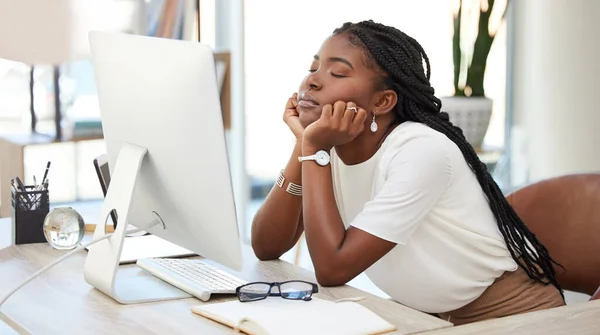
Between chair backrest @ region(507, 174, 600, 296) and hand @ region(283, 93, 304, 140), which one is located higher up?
hand @ region(283, 93, 304, 140)

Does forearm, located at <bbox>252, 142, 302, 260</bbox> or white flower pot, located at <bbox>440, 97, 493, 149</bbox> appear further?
white flower pot, located at <bbox>440, 97, 493, 149</bbox>

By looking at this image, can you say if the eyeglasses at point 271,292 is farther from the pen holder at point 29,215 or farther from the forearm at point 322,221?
the pen holder at point 29,215

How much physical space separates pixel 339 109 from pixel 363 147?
0.52 ft

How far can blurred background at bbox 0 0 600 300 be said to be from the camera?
332 centimetres

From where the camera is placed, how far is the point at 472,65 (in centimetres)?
420

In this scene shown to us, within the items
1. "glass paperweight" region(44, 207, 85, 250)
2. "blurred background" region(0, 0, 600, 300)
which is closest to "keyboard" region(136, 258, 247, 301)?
"glass paperweight" region(44, 207, 85, 250)

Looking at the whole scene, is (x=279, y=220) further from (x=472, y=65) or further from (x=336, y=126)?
(x=472, y=65)

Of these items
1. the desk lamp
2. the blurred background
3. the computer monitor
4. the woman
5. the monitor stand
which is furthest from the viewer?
the blurred background

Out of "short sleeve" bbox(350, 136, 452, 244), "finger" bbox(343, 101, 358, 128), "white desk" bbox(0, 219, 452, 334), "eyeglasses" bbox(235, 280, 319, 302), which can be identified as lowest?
"white desk" bbox(0, 219, 452, 334)

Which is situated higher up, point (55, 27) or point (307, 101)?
point (55, 27)

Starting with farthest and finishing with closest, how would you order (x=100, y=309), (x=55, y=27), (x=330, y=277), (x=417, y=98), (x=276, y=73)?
1. (x=276, y=73)
2. (x=55, y=27)
3. (x=417, y=98)
4. (x=330, y=277)
5. (x=100, y=309)

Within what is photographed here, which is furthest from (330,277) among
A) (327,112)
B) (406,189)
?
(327,112)

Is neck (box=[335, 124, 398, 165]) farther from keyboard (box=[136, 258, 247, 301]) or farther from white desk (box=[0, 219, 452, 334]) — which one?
keyboard (box=[136, 258, 247, 301])

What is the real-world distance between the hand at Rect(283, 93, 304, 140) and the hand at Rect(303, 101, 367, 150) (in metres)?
0.23
